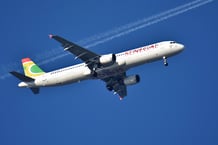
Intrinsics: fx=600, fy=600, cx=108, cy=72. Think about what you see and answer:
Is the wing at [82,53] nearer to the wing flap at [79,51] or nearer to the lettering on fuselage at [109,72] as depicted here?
the wing flap at [79,51]

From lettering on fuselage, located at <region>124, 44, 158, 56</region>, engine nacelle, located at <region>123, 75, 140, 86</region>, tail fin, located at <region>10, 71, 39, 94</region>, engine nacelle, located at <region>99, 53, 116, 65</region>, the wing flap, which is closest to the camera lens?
the wing flap

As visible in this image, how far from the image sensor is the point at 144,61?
8100cm

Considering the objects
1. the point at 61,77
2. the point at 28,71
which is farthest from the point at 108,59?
the point at 28,71

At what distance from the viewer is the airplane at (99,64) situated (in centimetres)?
8094

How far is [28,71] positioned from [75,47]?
13842 millimetres

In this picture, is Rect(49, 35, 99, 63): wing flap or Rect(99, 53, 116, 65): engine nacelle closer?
Rect(49, 35, 99, 63): wing flap

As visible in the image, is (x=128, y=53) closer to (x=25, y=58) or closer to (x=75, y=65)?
(x=75, y=65)

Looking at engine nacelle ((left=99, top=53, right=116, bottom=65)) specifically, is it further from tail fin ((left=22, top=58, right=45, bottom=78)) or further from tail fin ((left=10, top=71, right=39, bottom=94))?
tail fin ((left=22, top=58, right=45, bottom=78))

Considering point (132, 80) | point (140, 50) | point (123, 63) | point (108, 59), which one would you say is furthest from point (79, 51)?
point (132, 80)

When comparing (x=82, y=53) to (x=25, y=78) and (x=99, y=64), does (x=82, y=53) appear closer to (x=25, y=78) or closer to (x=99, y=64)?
(x=99, y=64)

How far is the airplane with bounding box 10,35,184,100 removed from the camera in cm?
8094

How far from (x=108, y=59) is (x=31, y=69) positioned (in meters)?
16.5

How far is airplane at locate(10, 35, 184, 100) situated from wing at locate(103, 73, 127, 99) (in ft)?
3.44

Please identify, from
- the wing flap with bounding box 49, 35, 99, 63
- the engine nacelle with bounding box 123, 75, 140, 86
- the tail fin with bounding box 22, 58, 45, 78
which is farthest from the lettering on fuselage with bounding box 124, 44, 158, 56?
the tail fin with bounding box 22, 58, 45, 78
